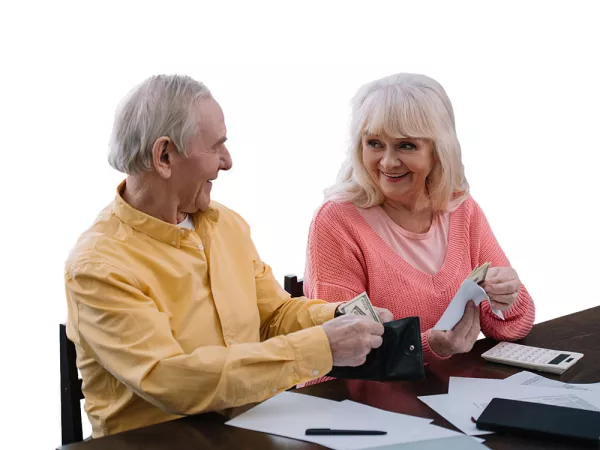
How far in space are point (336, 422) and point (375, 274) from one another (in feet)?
2.88

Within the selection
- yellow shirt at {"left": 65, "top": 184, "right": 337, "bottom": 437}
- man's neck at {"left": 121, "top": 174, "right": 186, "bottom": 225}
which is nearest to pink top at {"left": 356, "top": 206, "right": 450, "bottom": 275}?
yellow shirt at {"left": 65, "top": 184, "right": 337, "bottom": 437}

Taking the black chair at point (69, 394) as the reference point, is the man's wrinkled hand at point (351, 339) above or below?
above

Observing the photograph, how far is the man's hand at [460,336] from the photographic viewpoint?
7.25 ft

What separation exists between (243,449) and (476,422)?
528 mm

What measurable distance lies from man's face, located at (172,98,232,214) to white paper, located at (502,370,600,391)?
0.95 meters

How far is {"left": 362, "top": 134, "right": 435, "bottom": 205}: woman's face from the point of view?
8.39 ft

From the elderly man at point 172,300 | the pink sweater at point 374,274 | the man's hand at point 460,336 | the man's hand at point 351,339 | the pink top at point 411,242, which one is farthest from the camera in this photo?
the pink top at point 411,242

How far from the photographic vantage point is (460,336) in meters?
2.21

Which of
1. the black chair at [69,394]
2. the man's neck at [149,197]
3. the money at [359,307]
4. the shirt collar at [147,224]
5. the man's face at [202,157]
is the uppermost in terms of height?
the man's face at [202,157]

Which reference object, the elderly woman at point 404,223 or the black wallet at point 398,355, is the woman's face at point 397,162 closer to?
the elderly woman at point 404,223

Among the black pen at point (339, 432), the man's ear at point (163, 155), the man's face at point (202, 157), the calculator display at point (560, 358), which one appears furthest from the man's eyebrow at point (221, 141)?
the calculator display at point (560, 358)

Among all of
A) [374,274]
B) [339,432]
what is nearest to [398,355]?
[339,432]

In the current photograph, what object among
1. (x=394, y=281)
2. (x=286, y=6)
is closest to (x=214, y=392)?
(x=394, y=281)

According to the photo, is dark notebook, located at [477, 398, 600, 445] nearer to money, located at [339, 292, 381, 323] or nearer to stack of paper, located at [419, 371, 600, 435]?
stack of paper, located at [419, 371, 600, 435]
